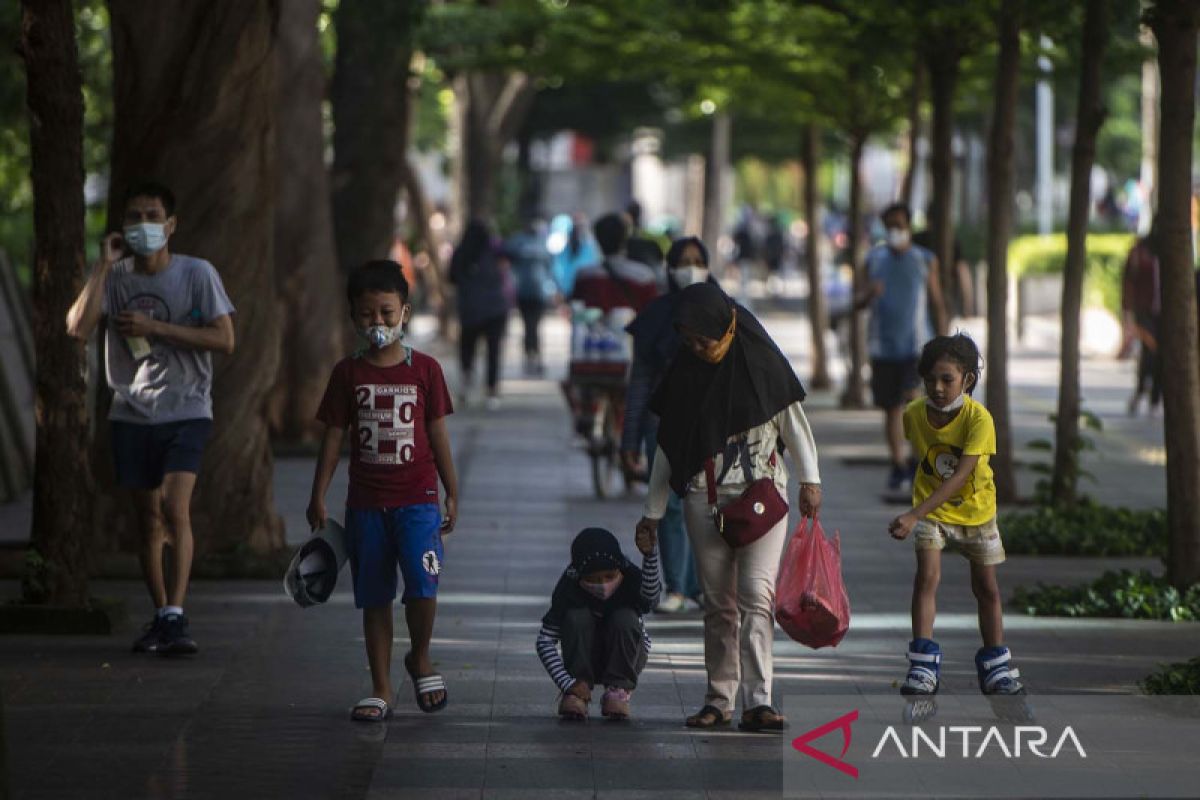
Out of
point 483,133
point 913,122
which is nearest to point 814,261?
point 913,122

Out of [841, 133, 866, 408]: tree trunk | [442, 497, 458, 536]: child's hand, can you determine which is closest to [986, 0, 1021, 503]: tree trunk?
[841, 133, 866, 408]: tree trunk

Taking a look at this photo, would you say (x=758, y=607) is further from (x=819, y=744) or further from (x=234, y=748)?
(x=234, y=748)

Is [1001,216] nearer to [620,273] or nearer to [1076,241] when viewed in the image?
[1076,241]

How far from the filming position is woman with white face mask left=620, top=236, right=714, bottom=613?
10.2m

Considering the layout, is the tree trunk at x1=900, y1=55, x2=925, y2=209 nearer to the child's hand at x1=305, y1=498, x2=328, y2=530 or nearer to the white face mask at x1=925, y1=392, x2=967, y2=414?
the white face mask at x1=925, y1=392, x2=967, y2=414

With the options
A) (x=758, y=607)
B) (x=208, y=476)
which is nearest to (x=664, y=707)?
(x=758, y=607)

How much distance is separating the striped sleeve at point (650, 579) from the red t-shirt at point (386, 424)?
75cm

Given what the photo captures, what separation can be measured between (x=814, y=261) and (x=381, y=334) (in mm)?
→ 17495

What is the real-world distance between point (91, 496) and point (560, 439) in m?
9.99

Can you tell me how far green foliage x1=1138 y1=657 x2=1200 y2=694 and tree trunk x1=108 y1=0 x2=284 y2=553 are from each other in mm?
4787

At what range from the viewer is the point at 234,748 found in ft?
24.7

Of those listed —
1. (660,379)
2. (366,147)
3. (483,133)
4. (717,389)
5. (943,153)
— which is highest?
(483,133)

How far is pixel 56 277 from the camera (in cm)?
956

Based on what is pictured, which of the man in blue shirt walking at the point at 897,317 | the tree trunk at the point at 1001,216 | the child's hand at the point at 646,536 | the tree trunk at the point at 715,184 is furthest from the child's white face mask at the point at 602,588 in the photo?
the tree trunk at the point at 715,184
